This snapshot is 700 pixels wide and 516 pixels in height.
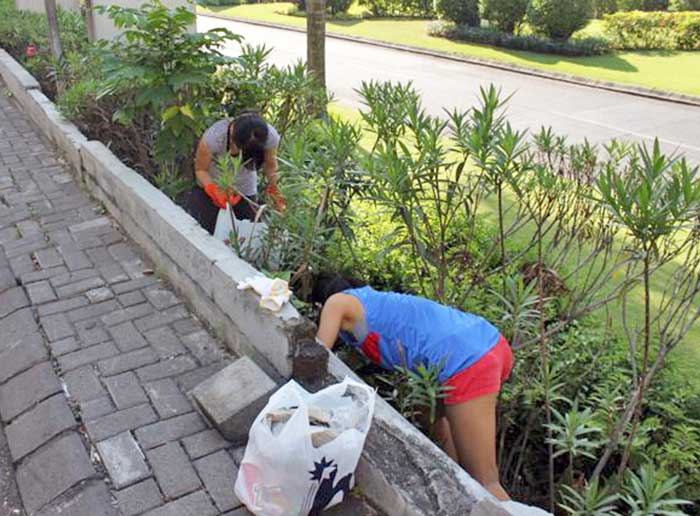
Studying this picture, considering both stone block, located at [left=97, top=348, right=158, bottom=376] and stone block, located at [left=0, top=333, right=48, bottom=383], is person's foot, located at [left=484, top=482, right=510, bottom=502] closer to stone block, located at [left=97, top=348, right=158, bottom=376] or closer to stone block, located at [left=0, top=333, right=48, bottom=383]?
stone block, located at [left=97, top=348, right=158, bottom=376]

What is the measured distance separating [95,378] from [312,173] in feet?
5.40

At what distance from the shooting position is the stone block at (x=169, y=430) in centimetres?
319

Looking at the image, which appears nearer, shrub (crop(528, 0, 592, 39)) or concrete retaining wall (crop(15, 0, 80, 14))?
concrete retaining wall (crop(15, 0, 80, 14))

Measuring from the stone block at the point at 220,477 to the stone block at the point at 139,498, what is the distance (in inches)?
7.9

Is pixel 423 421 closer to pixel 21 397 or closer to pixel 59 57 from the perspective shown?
pixel 21 397

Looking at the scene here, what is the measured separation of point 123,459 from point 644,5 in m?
31.2

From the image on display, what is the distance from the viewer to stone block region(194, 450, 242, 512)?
113 inches

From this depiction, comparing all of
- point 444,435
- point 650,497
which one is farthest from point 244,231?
point 650,497

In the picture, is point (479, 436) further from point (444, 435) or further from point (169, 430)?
point (169, 430)

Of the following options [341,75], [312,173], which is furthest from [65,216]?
[341,75]

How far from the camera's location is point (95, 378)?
363cm

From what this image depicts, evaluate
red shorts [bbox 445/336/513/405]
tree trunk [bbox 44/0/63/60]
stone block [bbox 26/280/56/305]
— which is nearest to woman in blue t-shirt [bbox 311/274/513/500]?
red shorts [bbox 445/336/513/405]

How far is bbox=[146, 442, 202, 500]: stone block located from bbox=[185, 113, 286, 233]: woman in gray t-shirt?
6.18ft

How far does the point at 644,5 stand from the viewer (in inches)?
1131
